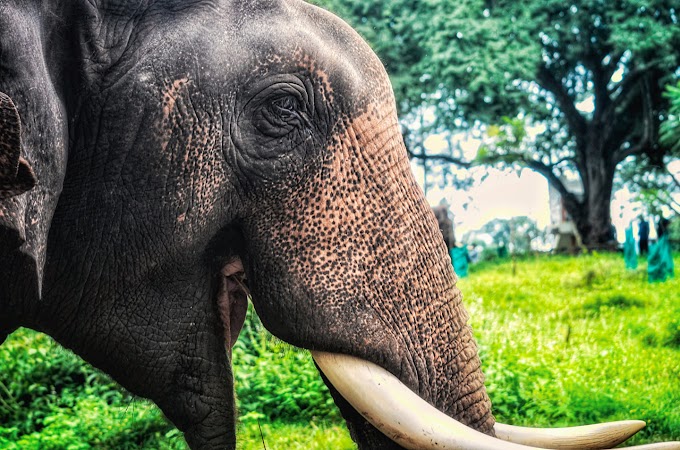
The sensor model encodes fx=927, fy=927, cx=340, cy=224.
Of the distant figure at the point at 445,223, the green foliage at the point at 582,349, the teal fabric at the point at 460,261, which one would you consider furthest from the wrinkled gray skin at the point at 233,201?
the distant figure at the point at 445,223

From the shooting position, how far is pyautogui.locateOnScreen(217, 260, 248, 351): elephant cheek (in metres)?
2.26

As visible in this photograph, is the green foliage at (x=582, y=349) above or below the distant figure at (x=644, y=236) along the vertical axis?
below

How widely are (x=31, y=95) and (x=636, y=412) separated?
3586mm

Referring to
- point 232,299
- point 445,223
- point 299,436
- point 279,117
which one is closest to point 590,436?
point 232,299

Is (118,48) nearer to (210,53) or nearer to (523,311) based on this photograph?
(210,53)

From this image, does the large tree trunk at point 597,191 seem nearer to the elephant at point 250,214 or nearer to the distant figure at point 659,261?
the distant figure at point 659,261

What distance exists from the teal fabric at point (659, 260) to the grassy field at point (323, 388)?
2060mm

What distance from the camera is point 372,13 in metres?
17.1

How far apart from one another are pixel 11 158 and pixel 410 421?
3.20 ft

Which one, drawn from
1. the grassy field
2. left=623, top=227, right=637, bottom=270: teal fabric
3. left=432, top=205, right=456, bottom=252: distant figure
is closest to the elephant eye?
the grassy field

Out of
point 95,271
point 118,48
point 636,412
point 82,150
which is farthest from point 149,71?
point 636,412

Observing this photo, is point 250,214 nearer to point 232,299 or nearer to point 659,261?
point 232,299

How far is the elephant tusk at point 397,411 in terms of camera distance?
198 centimetres

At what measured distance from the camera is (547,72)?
1753 centimetres
